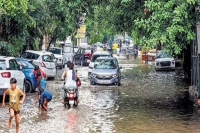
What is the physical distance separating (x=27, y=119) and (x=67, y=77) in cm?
323

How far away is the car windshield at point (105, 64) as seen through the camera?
93.3ft

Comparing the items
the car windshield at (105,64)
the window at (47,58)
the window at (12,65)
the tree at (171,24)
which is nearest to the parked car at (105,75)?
the car windshield at (105,64)

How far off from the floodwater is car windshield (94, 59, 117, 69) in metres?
3.71

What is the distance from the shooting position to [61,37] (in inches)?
1923

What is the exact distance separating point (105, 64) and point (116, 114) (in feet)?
39.2

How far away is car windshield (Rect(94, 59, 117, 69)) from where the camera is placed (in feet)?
93.3

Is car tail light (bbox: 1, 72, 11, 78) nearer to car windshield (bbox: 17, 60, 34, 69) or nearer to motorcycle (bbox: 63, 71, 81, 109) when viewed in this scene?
motorcycle (bbox: 63, 71, 81, 109)

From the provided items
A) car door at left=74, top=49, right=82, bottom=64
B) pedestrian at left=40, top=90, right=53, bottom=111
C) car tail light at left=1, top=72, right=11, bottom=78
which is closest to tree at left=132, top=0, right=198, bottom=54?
pedestrian at left=40, top=90, right=53, bottom=111

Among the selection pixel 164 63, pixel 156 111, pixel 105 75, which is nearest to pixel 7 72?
pixel 156 111

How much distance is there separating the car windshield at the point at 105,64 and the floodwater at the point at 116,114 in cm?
371

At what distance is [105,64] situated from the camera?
28.7 metres

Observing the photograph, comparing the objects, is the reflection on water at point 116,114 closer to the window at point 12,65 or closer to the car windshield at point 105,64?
the window at point 12,65

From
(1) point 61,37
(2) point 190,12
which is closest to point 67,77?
(2) point 190,12

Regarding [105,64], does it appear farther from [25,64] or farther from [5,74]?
[5,74]
